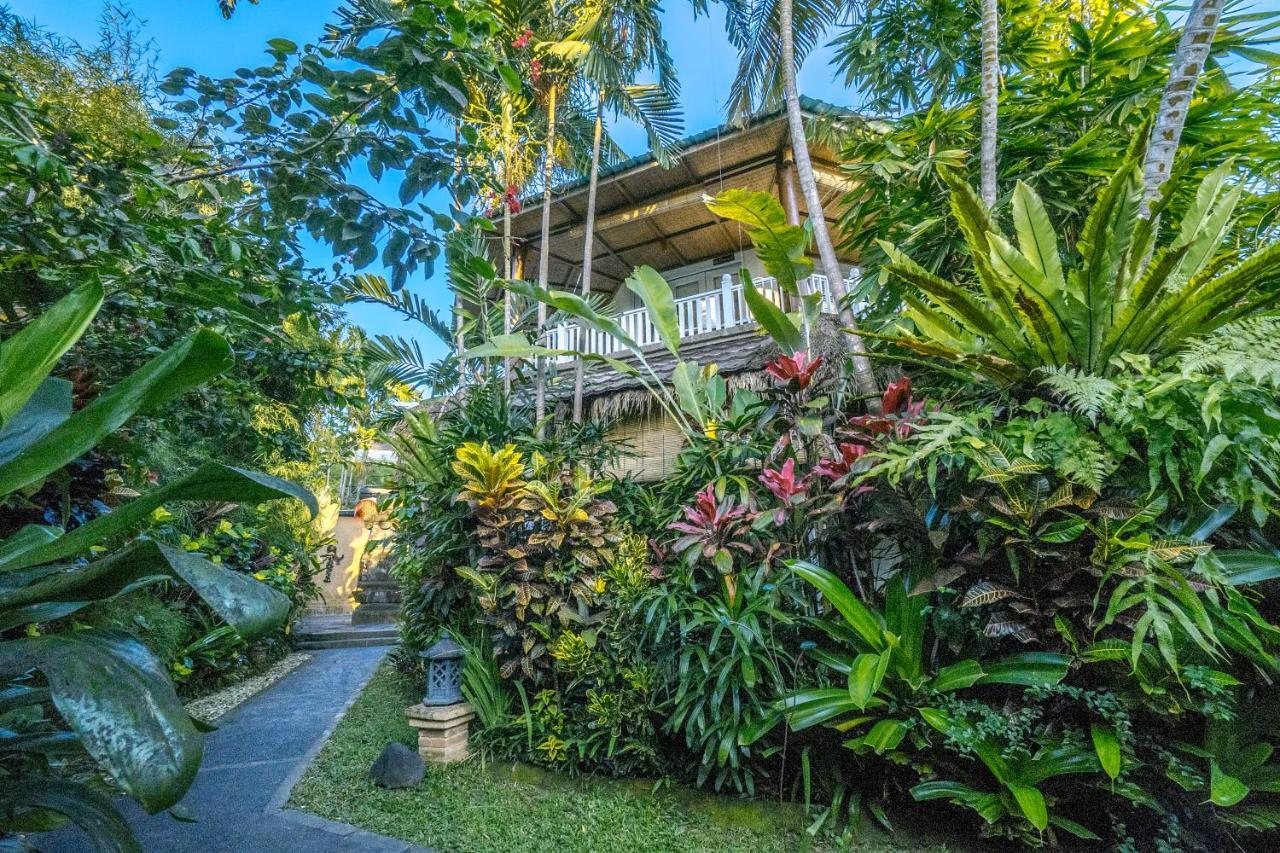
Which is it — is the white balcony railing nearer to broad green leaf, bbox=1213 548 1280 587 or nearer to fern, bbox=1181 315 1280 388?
fern, bbox=1181 315 1280 388

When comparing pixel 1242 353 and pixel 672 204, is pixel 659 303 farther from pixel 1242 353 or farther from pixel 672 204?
pixel 672 204

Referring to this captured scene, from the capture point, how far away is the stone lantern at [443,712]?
11.5ft

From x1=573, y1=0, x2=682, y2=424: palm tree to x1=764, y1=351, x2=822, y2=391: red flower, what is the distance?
3.36 metres

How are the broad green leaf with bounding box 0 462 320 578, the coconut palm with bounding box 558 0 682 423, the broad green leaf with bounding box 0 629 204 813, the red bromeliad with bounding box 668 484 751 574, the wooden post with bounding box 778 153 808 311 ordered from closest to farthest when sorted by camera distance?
1. the broad green leaf with bounding box 0 629 204 813
2. the broad green leaf with bounding box 0 462 320 578
3. the red bromeliad with bounding box 668 484 751 574
4. the coconut palm with bounding box 558 0 682 423
5. the wooden post with bounding box 778 153 808 311

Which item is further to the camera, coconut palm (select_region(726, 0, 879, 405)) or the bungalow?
the bungalow

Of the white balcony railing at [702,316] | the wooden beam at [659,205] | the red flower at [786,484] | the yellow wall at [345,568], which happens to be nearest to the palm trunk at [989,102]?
the red flower at [786,484]

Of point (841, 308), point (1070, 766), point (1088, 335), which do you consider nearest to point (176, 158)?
point (841, 308)

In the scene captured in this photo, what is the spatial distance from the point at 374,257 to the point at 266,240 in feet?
3.13

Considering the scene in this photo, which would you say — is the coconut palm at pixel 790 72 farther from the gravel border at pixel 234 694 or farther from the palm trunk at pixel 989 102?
the gravel border at pixel 234 694

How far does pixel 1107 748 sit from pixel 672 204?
8182 millimetres

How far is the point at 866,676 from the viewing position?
7.47 feet

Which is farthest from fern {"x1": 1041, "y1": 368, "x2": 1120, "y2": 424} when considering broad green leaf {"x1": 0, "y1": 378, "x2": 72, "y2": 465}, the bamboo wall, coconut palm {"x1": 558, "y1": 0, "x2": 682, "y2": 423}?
coconut palm {"x1": 558, "y1": 0, "x2": 682, "y2": 423}

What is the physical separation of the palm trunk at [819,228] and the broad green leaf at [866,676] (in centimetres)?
147

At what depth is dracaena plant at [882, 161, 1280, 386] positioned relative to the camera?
2.28 meters
